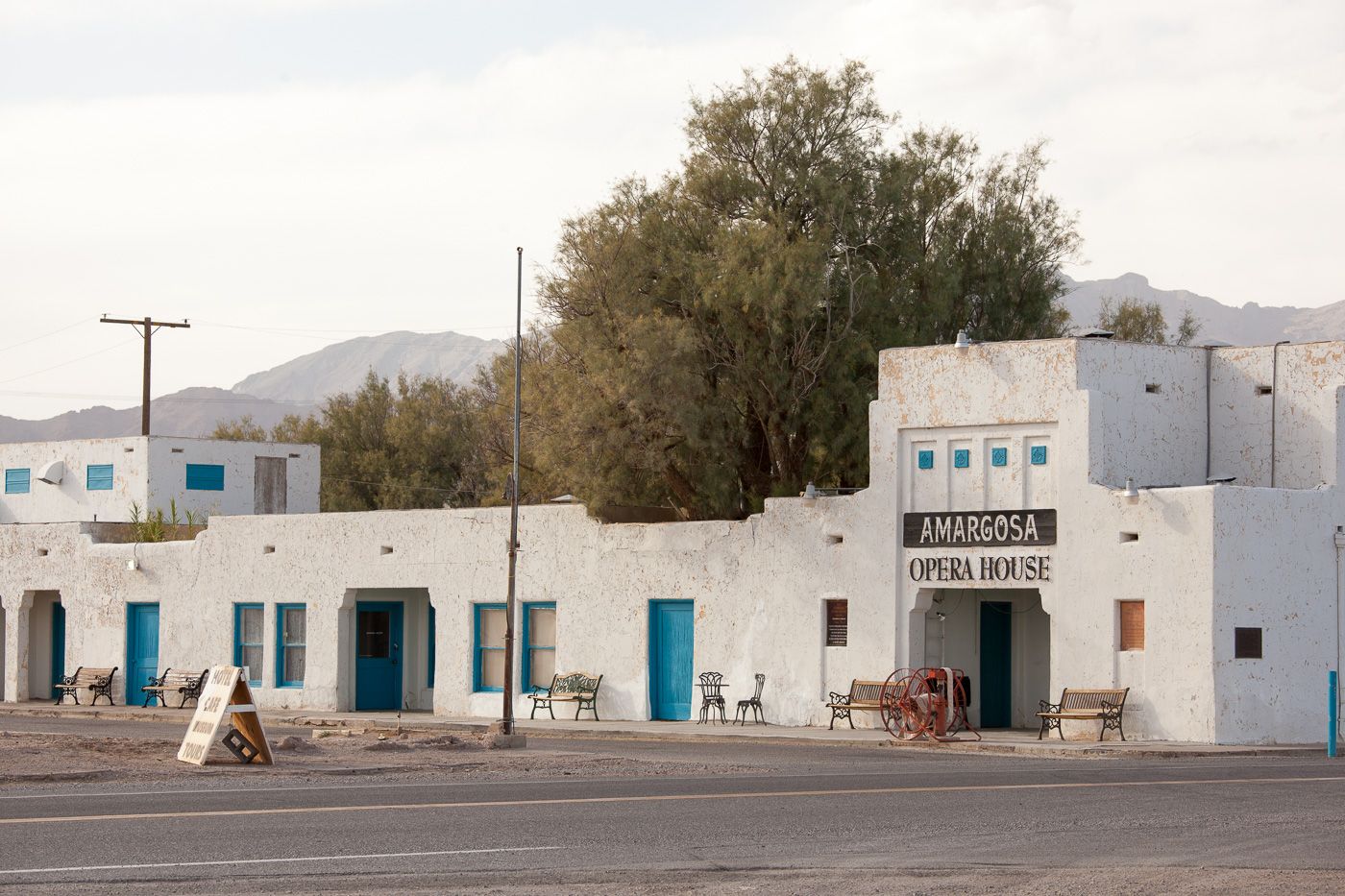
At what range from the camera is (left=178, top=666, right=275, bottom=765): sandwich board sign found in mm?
22578

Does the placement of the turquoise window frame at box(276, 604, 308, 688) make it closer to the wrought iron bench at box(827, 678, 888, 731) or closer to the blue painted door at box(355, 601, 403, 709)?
the blue painted door at box(355, 601, 403, 709)

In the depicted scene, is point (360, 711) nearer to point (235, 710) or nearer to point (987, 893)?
point (235, 710)

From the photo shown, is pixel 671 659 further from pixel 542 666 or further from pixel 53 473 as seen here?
pixel 53 473

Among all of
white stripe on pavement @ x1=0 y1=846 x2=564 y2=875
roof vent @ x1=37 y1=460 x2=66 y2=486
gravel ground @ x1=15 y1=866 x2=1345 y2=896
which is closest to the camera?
gravel ground @ x1=15 y1=866 x2=1345 y2=896

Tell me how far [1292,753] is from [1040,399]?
22.0 ft

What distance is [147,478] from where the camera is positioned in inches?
2008

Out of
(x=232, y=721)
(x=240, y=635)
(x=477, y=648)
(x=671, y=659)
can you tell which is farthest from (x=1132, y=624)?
(x=240, y=635)

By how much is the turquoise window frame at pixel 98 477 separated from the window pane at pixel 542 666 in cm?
2065

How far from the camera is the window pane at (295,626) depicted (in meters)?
39.7

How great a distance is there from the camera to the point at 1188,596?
28000mm

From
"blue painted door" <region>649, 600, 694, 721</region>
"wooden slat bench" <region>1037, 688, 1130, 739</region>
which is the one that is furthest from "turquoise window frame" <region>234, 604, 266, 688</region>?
"wooden slat bench" <region>1037, 688, 1130, 739</region>

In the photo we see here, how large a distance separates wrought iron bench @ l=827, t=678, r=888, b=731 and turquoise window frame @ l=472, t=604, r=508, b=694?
7.81 meters

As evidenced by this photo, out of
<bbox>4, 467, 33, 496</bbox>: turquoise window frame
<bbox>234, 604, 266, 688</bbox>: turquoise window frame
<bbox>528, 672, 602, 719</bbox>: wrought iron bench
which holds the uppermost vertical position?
<bbox>4, 467, 33, 496</bbox>: turquoise window frame

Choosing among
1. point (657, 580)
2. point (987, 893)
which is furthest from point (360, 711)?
point (987, 893)
